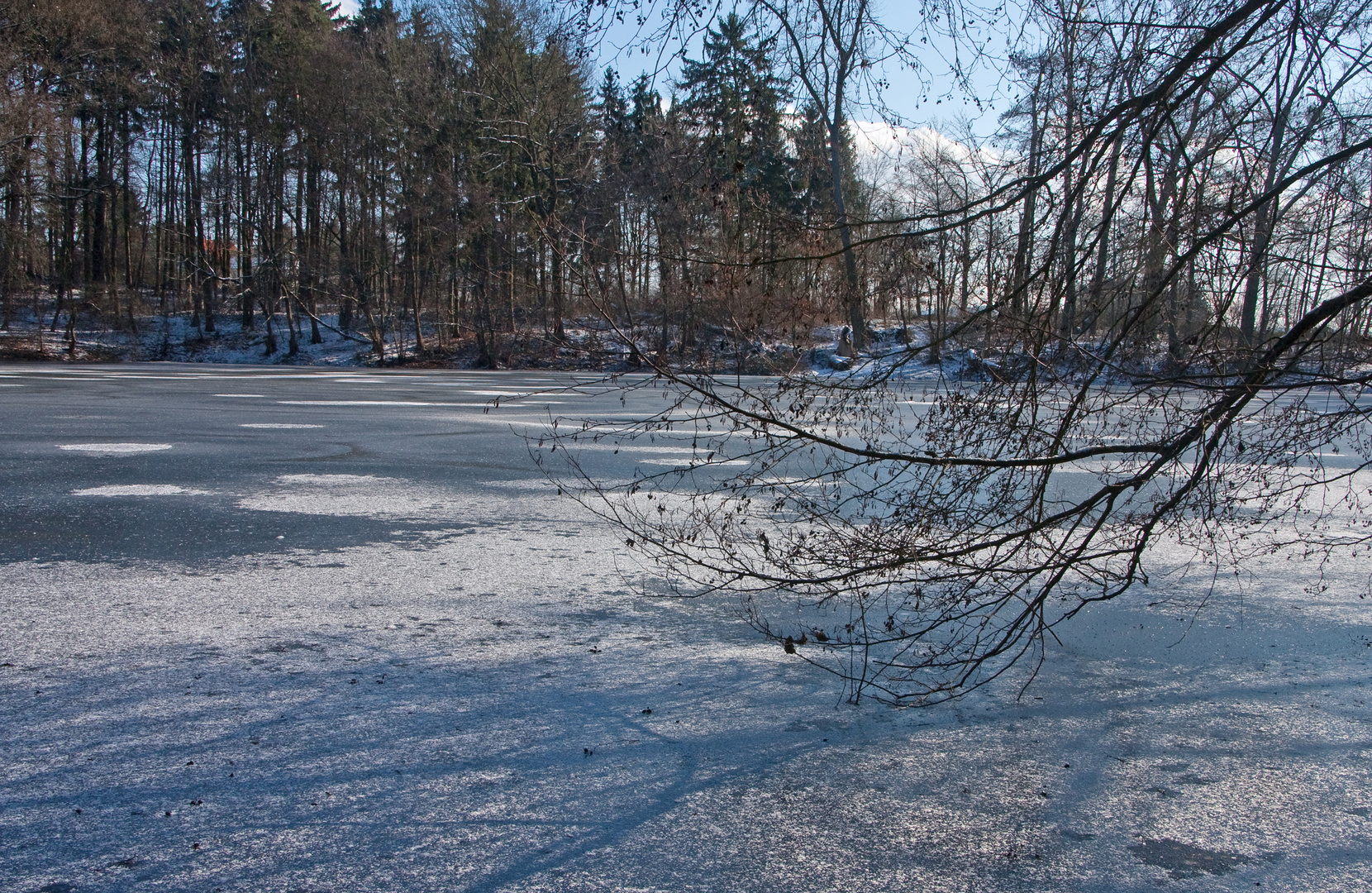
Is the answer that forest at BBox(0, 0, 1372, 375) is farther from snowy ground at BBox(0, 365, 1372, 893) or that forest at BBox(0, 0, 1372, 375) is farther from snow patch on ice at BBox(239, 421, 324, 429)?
snow patch on ice at BBox(239, 421, 324, 429)

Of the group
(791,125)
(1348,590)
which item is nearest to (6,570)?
(791,125)

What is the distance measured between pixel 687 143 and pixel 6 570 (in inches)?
173

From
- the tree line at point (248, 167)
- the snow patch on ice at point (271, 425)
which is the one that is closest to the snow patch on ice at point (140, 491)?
the snow patch on ice at point (271, 425)

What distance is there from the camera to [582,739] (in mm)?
3285

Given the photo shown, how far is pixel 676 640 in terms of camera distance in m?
4.37

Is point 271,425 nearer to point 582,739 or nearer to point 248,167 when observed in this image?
point 582,739

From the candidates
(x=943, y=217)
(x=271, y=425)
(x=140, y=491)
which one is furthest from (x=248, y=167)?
(x=943, y=217)

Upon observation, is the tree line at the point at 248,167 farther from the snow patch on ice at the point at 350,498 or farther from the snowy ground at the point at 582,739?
the snowy ground at the point at 582,739

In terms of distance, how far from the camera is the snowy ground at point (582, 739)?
8.40 feet

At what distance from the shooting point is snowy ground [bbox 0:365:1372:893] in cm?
256

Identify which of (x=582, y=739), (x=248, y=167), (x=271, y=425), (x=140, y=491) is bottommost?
(x=582, y=739)

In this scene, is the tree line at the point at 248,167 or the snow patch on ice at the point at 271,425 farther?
the tree line at the point at 248,167

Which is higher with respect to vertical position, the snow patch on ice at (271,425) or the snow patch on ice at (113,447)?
the snow patch on ice at (271,425)

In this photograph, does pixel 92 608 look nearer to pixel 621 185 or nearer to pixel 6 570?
pixel 6 570
